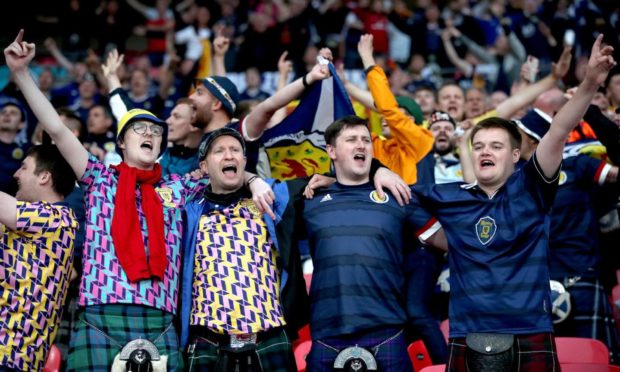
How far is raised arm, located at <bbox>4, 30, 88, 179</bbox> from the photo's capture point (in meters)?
4.96

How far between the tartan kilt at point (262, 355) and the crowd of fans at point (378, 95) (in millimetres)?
157

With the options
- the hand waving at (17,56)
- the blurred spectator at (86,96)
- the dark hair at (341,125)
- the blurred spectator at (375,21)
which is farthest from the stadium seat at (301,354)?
the blurred spectator at (375,21)

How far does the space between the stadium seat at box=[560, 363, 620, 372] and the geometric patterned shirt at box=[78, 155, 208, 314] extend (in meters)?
2.29

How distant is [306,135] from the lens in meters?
6.36

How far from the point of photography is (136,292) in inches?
192

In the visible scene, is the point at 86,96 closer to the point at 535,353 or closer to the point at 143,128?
the point at 143,128

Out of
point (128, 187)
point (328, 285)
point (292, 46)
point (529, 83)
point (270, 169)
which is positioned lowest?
point (328, 285)

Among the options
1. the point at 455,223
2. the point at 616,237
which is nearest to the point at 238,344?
the point at 455,223

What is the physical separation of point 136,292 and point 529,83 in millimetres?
4366

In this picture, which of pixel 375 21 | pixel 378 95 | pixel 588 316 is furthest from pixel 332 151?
pixel 375 21

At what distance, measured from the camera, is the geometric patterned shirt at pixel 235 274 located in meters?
4.95

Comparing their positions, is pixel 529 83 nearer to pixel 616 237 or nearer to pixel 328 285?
pixel 616 237

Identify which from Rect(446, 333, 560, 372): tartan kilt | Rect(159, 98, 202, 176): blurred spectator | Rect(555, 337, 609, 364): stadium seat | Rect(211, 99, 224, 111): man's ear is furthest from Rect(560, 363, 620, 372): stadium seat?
Rect(211, 99, 224, 111): man's ear

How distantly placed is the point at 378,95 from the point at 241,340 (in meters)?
2.31
